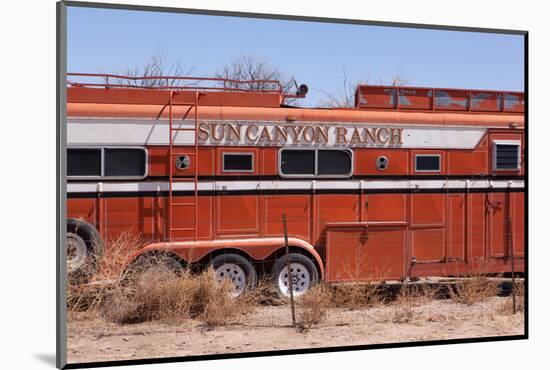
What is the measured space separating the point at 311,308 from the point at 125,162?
3093 millimetres

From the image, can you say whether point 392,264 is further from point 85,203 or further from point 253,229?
point 85,203

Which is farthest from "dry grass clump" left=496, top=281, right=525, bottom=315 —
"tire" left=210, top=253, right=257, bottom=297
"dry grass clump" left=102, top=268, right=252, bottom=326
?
"dry grass clump" left=102, top=268, right=252, bottom=326

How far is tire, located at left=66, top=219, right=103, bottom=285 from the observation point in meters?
9.11

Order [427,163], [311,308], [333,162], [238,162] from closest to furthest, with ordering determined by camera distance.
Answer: [311,308]
[238,162]
[333,162]
[427,163]

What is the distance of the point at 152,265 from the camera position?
941 centimetres

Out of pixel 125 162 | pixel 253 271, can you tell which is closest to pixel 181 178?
pixel 125 162

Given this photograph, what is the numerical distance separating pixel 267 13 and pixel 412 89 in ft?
10.6

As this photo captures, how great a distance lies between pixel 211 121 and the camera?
10.0m

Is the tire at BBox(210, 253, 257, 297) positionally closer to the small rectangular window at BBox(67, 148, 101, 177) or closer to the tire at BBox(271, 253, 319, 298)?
the tire at BBox(271, 253, 319, 298)

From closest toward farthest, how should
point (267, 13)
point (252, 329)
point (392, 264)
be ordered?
point (267, 13)
point (252, 329)
point (392, 264)

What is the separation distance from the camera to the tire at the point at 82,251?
9.11 metres

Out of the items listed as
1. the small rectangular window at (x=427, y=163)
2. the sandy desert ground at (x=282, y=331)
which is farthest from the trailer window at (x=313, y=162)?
the sandy desert ground at (x=282, y=331)

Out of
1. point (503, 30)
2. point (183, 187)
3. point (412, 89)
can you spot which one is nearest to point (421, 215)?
point (412, 89)

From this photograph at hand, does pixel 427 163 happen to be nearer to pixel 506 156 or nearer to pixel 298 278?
pixel 506 156
